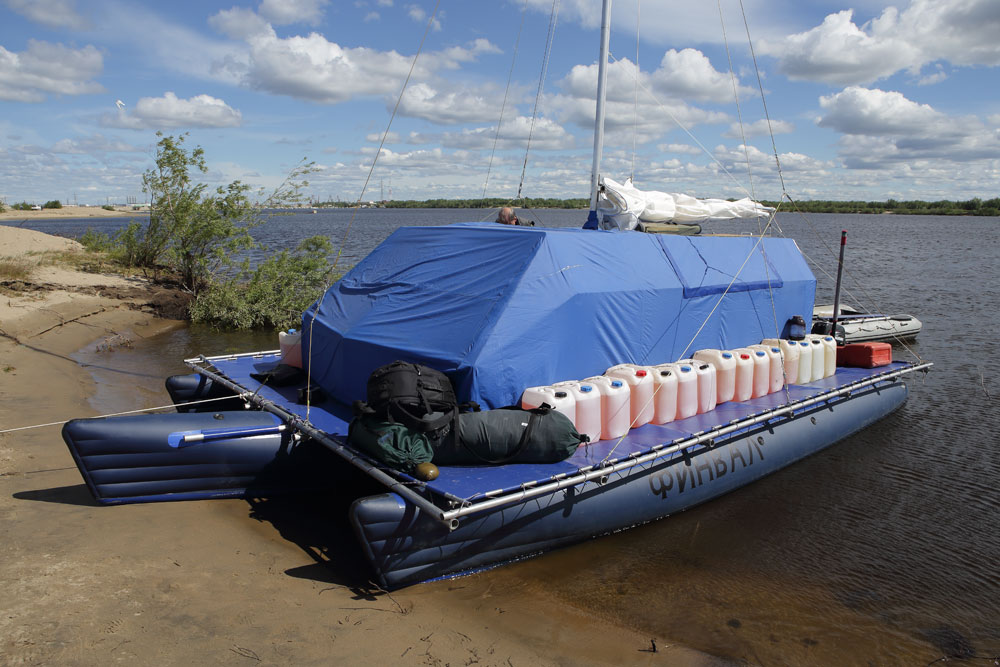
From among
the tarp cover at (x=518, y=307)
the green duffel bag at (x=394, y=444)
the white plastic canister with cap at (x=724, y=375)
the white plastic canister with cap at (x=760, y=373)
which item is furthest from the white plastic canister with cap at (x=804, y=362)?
the green duffel bag at (x=394, y=444)

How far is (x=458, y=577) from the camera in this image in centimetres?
581

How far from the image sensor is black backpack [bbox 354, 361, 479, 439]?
221 inches

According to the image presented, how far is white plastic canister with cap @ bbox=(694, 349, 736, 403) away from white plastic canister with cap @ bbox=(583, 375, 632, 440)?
74.5 inches

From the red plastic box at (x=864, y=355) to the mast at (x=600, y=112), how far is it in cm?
471

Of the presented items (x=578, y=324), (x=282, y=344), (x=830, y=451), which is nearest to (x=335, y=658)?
(x=578, y=324)

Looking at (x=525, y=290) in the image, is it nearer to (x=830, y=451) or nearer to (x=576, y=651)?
(x=576, y=651)

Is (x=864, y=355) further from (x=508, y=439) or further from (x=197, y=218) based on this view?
(x=197, y=218)

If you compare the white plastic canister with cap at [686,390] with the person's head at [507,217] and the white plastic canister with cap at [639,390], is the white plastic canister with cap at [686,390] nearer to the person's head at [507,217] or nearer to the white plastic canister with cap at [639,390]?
the white plastic canister with cap at [639,390]

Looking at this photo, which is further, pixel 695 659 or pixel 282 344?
pixel 282 344

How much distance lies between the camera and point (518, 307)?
6.69 meters

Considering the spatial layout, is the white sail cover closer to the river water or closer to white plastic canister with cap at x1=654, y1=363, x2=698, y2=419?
white plastic canister with cap at x1=654, y1=363, x2=698, y2=419

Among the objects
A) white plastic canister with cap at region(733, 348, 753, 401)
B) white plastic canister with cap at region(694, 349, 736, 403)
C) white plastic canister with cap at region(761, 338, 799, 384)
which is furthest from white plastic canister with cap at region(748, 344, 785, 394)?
white plastic canister with cap at region(694, 349, 736, 403)

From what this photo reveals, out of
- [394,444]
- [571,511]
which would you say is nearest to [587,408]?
[571,511]

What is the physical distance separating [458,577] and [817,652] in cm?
301
